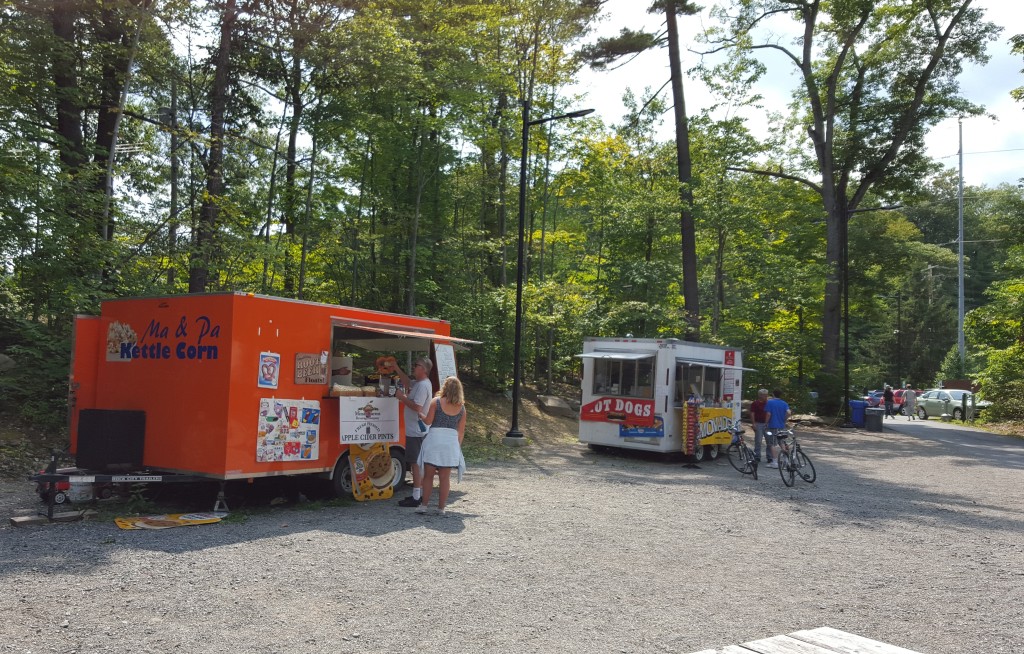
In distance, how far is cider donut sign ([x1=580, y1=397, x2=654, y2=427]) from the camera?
1683 centimetres

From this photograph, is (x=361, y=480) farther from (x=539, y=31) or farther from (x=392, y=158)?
(x=539, y=31)

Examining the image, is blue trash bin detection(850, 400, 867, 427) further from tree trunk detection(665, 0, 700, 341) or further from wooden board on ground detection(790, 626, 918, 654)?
wooden board on ground detection(790, 626, 918, 654)

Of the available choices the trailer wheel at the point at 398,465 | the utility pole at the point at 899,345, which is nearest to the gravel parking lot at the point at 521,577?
the trailer wheel at the point at 398,465

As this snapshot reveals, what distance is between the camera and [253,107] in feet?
67.7

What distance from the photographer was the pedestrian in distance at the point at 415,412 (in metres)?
9.90

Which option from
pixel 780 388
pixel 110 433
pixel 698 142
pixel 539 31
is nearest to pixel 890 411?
pixel 780 388

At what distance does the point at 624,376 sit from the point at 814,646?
13.3 metres

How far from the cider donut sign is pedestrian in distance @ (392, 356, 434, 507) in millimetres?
7494

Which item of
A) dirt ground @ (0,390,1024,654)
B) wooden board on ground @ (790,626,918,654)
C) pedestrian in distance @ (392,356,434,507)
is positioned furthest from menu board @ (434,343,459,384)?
wooden board on ground @ (790,626,918,654)

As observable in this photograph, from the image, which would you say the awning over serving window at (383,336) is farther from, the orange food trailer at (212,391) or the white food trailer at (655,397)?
the white food trailer at (655,397)

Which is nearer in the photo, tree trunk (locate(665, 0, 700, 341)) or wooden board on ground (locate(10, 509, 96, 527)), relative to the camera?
wooden board on ground (locate(10, 509, 96, 527))

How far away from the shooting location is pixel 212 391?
8633 millimetres

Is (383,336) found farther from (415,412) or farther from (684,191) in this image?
(684,191)

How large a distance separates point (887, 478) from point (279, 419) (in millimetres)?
12241
